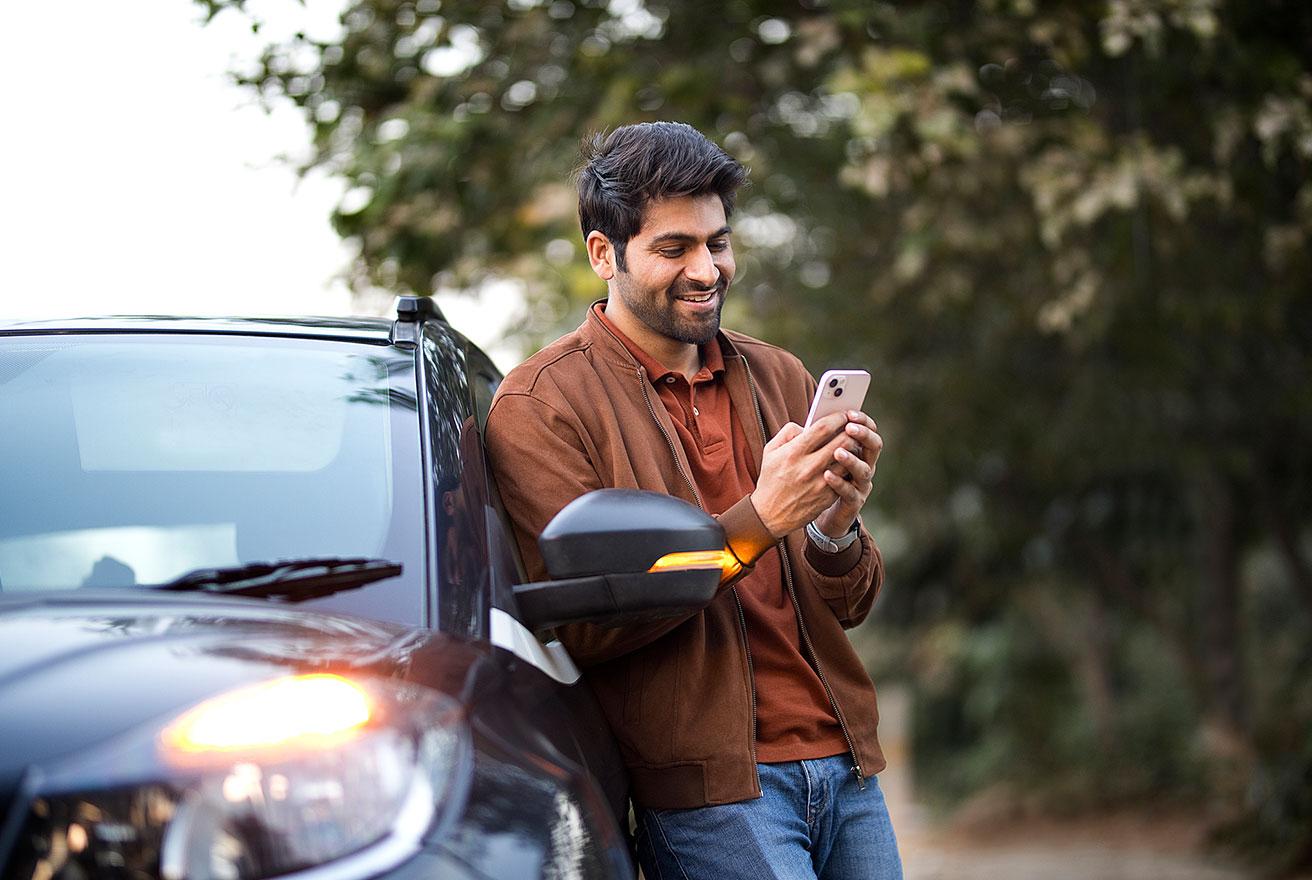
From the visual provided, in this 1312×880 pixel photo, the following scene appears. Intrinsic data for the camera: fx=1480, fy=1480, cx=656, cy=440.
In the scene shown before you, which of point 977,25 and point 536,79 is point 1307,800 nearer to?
point 977,25

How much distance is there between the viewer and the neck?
2742 millimetres

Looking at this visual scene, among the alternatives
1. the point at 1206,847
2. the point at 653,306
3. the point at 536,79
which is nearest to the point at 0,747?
the point at 653,306

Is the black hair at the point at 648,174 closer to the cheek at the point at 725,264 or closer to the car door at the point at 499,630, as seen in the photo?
the cheek at the point at 725,264

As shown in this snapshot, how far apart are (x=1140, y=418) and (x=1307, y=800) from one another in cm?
283

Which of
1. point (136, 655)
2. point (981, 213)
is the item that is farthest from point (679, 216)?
point (981, 213)

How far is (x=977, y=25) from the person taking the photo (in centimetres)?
616

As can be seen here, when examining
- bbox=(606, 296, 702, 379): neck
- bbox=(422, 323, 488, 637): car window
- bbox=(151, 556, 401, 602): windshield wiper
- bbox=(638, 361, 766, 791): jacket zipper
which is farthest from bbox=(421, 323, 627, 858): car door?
bbox=(606, 296, 702, 379): neck

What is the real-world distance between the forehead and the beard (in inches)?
3.9

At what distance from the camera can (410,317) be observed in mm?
2740

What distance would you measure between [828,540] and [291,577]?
950 mm

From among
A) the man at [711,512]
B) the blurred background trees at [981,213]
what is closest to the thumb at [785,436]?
the man at [711,512]

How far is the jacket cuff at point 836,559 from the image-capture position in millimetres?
2605

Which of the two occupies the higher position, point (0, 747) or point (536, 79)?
point (536, 79)

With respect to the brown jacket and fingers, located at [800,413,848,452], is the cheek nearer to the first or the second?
the brown jacket
